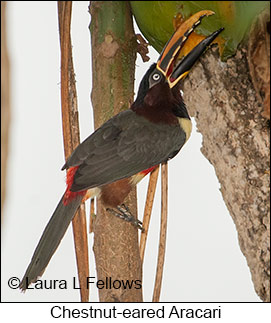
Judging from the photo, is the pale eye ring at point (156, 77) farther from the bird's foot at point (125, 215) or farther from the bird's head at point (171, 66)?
the bird's foot at point (125, 215)

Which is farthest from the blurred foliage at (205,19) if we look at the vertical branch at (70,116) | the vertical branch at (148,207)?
the vertical branch at (148,207)

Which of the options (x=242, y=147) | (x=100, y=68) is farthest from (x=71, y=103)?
(x=242, y=147)

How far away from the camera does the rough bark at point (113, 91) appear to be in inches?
41.9

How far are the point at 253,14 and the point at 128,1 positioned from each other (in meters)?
0.22

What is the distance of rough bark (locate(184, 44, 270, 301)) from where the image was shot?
1.05 meters

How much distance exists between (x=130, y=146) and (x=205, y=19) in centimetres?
26

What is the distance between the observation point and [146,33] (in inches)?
42.1

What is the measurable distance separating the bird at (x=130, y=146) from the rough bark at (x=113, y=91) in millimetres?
32

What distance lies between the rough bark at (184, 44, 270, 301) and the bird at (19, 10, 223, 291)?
58 millimetres

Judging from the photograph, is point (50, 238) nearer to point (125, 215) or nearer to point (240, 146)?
point (125, 215)

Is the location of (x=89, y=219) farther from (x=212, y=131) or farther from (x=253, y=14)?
(x=253, y=14)

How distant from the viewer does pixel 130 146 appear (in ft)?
3.46

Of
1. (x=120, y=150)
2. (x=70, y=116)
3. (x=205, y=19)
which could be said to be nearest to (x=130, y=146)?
(x=120, y=150)

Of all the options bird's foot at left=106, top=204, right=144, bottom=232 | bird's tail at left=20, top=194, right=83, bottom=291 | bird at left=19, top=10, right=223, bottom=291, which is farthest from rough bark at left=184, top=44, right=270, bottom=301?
bird's tail at left=20, top=194, right=83, bottom=291
